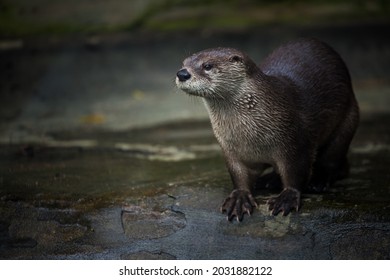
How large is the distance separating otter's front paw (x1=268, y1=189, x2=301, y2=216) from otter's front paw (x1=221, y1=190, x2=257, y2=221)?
0.08m

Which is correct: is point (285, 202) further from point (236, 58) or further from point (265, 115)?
point (236, 58)

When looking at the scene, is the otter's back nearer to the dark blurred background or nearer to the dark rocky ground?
the dark rocky ground

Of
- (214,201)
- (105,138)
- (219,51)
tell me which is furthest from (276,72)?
(105,138)

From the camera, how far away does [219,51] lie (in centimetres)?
288

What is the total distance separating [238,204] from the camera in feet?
9.42

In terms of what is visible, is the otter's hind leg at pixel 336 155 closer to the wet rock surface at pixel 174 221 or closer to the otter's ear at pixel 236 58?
the wet rock surface at pixel 174 221

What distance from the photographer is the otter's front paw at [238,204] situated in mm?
A: 2842

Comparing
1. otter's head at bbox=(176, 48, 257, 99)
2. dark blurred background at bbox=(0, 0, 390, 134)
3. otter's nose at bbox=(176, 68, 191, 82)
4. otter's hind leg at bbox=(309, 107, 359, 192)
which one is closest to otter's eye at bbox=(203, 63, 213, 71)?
otter's head at bbox=(176, 48, 257, 99)

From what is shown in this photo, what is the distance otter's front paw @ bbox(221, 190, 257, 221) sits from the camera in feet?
9.32

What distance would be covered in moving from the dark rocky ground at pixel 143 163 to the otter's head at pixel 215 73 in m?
0.46

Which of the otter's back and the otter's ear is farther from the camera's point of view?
the otter's back

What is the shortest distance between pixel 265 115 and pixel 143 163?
1.02 metres

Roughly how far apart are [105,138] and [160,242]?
176cm

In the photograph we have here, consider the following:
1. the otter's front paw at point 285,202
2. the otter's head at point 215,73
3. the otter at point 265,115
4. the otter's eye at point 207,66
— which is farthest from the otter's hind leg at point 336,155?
the otter's eye at point 207,66
